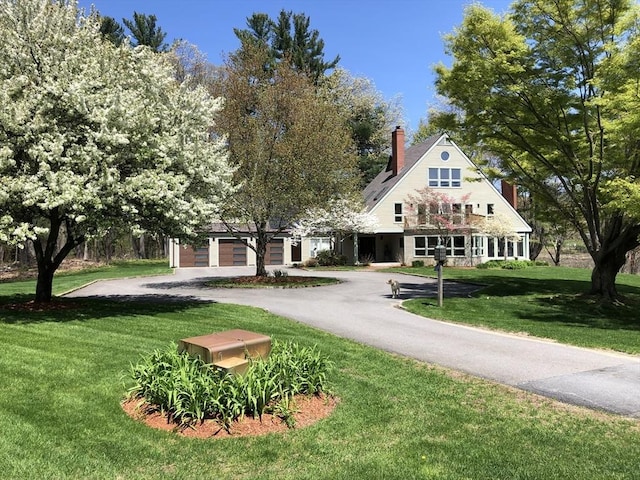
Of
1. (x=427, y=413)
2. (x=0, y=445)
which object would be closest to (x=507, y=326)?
(x=427, y=413)

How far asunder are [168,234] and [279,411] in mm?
8928

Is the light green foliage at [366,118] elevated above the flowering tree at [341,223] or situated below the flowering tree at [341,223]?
above

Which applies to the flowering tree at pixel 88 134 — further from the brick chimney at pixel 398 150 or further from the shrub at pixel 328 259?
the brick chimney at pixel 398 150

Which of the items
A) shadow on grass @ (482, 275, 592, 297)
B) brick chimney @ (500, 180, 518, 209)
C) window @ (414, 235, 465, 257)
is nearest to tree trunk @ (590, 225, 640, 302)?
shadow on grass @ (482, 275, 592, 297)

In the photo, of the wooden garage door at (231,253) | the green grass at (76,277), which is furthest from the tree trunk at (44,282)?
the wooden garage door at (231,253)

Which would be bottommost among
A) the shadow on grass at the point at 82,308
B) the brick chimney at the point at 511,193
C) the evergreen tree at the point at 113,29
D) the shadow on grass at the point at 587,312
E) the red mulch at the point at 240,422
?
the shadow on grass at the point at 587,312

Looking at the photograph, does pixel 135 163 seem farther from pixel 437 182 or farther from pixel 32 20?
pixel 437 182

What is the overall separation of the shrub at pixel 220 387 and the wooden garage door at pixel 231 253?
3410 cm

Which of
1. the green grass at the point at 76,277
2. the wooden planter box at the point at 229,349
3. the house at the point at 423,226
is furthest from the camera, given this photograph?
the house at the point at 423,226

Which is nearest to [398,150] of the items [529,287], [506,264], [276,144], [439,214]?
[439,214]

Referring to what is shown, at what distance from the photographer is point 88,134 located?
1143 centimetres

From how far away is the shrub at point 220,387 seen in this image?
18.2ft

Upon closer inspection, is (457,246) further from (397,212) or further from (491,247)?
(397,212)

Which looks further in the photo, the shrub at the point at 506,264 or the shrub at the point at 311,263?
the shrub at the point at 311,263
